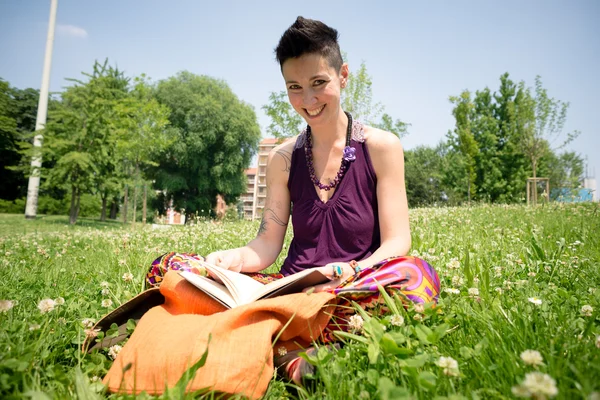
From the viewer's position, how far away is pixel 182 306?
187cm

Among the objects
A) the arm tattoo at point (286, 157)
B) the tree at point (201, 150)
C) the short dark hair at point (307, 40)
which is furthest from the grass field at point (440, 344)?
the tree at point (201, 150)

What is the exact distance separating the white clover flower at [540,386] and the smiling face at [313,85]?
202cm

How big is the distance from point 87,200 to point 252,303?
4367 centimetres

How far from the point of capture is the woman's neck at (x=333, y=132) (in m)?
2.83

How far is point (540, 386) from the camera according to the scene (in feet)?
2.86

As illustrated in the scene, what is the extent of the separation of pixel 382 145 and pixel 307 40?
0.88 m

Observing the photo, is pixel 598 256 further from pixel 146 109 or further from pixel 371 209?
pixel 146 109

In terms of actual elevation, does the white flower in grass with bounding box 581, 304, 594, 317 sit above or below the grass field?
above

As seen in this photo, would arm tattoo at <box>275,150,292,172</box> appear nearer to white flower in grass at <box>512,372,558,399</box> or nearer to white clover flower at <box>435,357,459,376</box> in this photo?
white clover flower at <box>435,357,459,376</box>

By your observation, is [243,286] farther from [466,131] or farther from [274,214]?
[466,131]

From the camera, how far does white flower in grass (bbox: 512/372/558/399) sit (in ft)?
2.81

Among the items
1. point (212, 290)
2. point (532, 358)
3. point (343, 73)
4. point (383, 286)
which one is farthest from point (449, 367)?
point (343, 73)

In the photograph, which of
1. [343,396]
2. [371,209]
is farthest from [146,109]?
[343,396]

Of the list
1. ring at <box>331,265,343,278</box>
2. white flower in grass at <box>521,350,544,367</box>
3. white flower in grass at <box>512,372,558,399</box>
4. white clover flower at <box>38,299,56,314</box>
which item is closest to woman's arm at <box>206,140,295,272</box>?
ring at <box>331,265,343,278</box>
